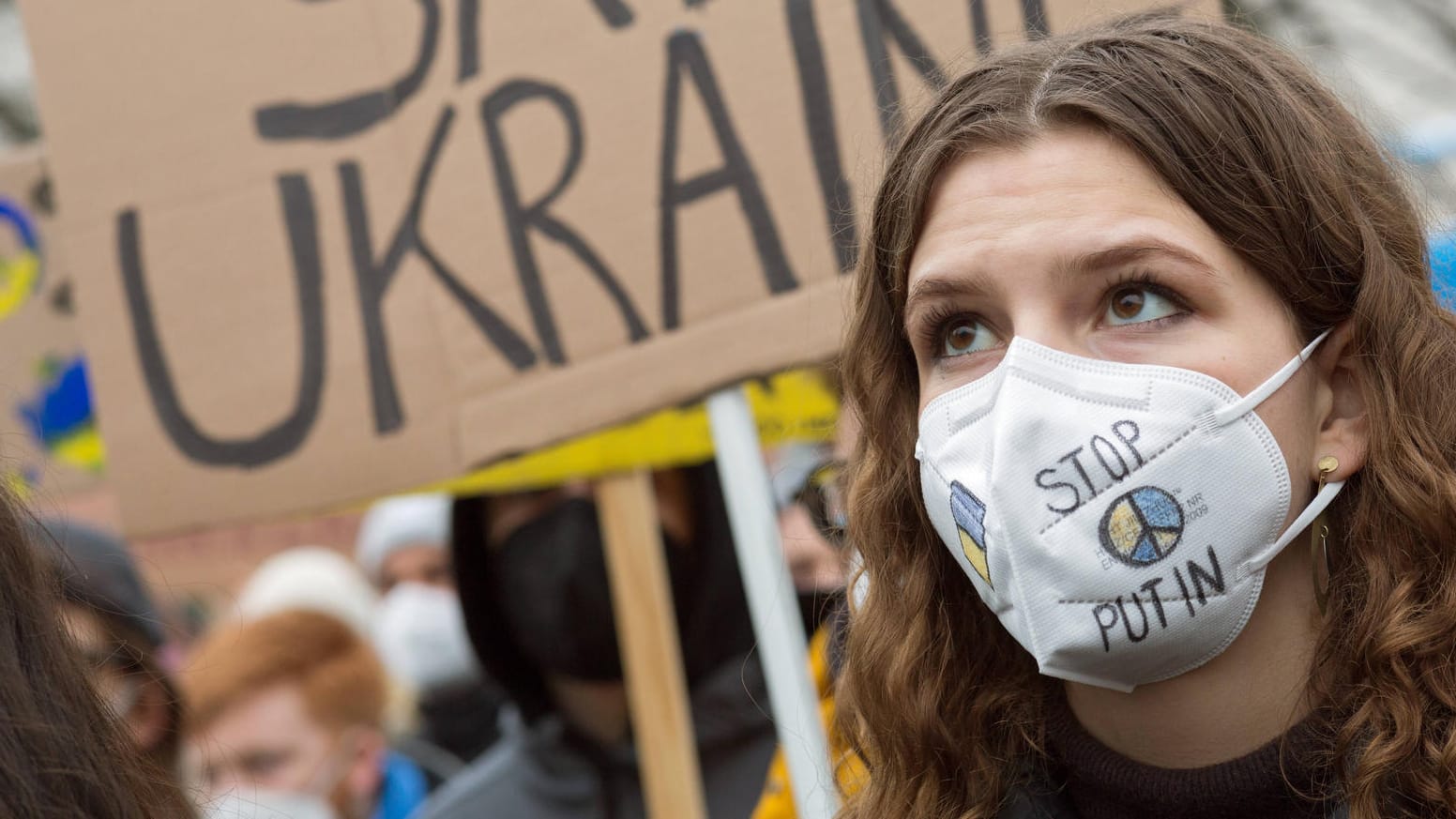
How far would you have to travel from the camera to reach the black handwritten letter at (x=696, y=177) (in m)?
2.56

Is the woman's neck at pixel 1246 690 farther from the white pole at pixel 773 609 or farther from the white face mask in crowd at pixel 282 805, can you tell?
the white face mask in crowd at pixel 282 805

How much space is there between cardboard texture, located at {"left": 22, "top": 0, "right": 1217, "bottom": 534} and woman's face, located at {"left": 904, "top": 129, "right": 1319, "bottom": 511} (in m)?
0.76

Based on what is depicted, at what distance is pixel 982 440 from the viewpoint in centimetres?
164

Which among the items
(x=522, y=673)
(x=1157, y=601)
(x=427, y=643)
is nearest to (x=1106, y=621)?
(x=1157, y=601)

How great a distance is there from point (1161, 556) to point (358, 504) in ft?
5.24

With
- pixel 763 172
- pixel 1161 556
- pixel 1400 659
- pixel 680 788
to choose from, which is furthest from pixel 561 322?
pixel 1400 659

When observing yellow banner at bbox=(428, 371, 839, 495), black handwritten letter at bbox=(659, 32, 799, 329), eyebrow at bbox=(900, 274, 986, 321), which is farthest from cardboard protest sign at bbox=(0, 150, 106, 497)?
eyebrow at bbox=(900, 274, 986, 321)

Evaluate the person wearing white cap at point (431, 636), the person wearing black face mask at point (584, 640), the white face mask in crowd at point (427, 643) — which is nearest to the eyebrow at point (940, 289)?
the person wearing black face mask at point (584, 640)

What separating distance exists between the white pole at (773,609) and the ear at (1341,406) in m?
0.84

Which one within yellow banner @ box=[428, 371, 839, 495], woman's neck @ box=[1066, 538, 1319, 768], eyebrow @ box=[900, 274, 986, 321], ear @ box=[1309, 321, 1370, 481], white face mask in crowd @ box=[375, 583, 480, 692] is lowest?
white face mask in crowd @ box=[375, 583, 480, 692]

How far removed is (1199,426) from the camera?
1.56 meters

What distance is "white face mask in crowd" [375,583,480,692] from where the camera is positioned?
6.36 metres

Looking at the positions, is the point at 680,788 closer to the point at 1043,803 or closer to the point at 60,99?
the point at 1043,803

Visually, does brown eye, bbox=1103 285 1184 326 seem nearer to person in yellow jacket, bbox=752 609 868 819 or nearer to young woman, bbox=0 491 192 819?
person in yellow jacket, bbox=752 609 868 819
